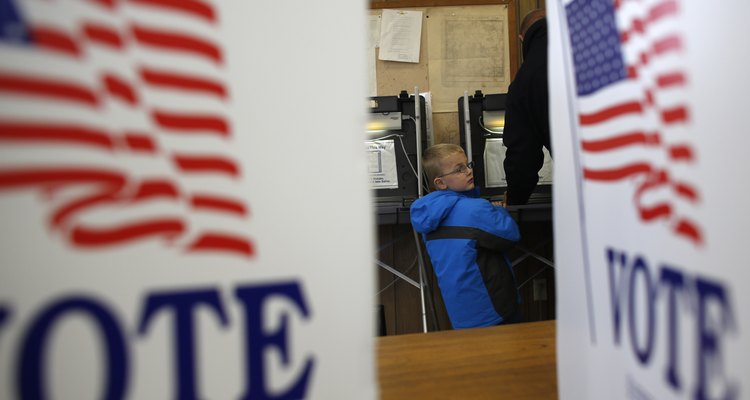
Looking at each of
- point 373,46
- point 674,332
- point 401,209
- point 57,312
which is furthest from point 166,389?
point 373,46

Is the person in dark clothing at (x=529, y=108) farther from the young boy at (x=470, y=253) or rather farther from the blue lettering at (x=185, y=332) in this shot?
the blue lettering at (x=185, y=332)

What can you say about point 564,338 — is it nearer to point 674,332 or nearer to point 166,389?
point 674,332

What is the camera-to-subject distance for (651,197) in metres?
0.37

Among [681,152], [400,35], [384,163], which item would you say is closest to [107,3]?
[681,152]

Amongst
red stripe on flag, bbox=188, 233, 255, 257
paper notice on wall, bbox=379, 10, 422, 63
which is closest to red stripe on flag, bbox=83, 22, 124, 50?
red stripe on flag, bbox=188, 233, 255, 257

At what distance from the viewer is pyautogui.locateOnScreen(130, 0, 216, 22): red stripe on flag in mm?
287

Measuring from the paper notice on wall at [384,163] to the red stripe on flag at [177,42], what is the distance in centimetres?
249

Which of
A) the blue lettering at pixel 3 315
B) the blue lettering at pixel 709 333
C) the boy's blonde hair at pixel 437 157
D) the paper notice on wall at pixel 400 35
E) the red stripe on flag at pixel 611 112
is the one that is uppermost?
the paper notice on wall at pixel 400 35

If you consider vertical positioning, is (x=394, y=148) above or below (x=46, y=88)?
above

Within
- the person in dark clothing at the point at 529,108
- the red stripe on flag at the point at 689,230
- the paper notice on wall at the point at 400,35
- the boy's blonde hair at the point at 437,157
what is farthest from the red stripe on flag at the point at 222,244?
the paper notice on wall at the point at 400,35

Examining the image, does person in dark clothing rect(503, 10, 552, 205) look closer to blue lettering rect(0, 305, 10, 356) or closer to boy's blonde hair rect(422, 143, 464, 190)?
boy's blonde hair rect(422, 143, 464, 190)

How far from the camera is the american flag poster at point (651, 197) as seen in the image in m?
0.31

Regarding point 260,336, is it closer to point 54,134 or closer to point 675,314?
point 54,134

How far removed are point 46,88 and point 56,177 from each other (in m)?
0.04
